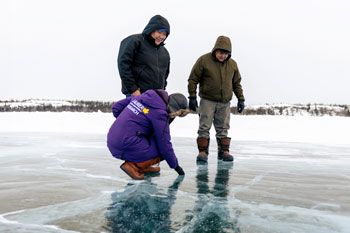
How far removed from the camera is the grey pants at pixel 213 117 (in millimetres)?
4941

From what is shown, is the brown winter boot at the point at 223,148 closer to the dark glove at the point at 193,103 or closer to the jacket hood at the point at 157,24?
the dark glove at the point at 193,103

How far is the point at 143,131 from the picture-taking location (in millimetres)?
3250

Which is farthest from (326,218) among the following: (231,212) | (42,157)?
(42,157)

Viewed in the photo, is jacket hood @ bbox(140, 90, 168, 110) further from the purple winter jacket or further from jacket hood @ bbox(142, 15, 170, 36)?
jacket hood @ bbox(142, 15, 170, 36)

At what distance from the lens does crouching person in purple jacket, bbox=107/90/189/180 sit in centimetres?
313

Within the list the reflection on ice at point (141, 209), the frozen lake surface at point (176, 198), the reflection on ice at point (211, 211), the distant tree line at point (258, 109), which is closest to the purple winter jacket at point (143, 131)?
the frozen lake surface at point (176, 198)

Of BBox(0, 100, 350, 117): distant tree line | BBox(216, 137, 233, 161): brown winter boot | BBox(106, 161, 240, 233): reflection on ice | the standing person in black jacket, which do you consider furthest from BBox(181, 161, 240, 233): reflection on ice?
BBox(0, 100, 350, 117): distant tree line

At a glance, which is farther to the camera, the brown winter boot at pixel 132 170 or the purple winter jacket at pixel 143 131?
the brown winter boot at pixel 132 170

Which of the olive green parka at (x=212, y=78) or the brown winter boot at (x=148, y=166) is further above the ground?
the olive green parka at (x=212, y=78)

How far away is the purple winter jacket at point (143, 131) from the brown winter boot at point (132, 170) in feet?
0.17

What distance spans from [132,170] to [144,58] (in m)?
1.34

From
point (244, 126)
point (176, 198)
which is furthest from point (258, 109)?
point (176, 198)

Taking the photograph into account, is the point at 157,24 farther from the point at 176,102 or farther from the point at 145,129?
the point at 145,129

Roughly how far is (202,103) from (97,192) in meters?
2.62
